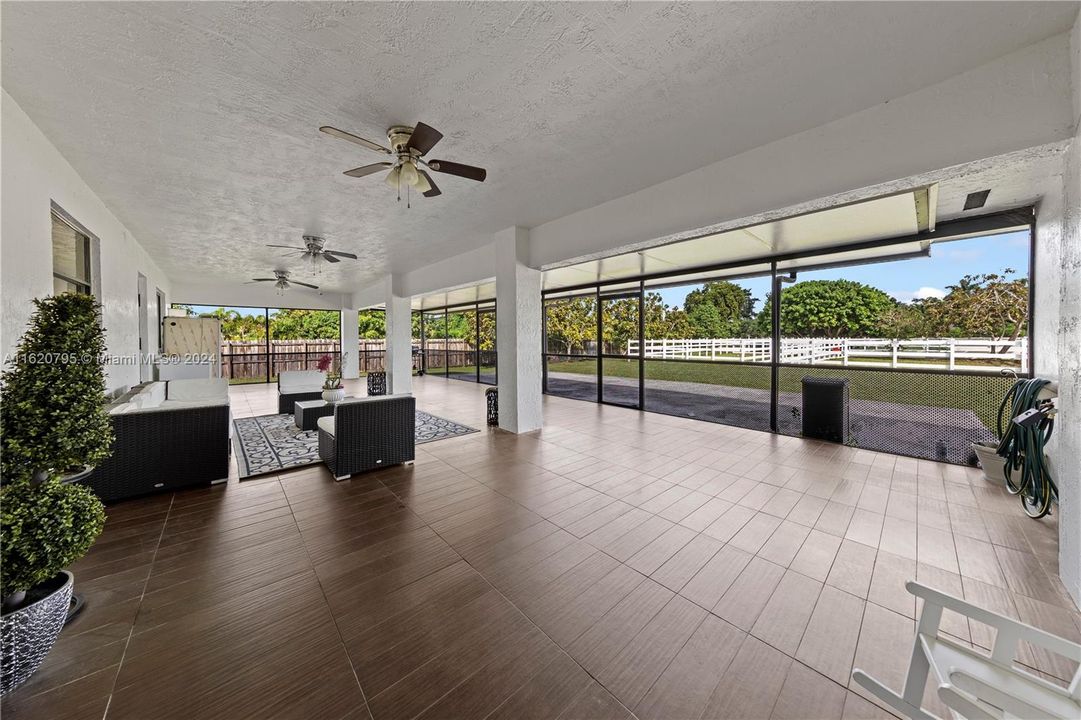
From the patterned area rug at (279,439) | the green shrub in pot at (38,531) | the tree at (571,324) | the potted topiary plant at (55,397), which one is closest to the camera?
the green shrub in pot at (38,531)

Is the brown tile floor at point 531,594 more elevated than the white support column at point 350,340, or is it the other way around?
the white support column at point 350,340

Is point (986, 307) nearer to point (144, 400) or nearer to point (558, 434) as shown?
point (558, 434)

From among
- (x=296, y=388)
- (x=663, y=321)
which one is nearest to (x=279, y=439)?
(x=296, y=388)

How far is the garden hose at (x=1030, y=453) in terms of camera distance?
2684mm

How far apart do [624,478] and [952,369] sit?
3.72 m

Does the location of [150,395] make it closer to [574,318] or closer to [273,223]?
[273,223]

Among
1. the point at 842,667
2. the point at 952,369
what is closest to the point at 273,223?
the point at 842,667

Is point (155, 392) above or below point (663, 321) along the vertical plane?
below

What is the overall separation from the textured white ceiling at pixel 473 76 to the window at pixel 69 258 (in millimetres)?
548

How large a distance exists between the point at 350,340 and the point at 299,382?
6200mm

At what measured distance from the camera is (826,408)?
4758 millimetres

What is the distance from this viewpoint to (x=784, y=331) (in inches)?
209

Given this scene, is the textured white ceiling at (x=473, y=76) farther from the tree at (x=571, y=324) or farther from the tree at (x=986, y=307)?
the tree at (x=571, y=324)

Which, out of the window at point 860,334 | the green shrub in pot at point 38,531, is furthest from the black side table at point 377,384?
the green shrub in pot at point 38,531
